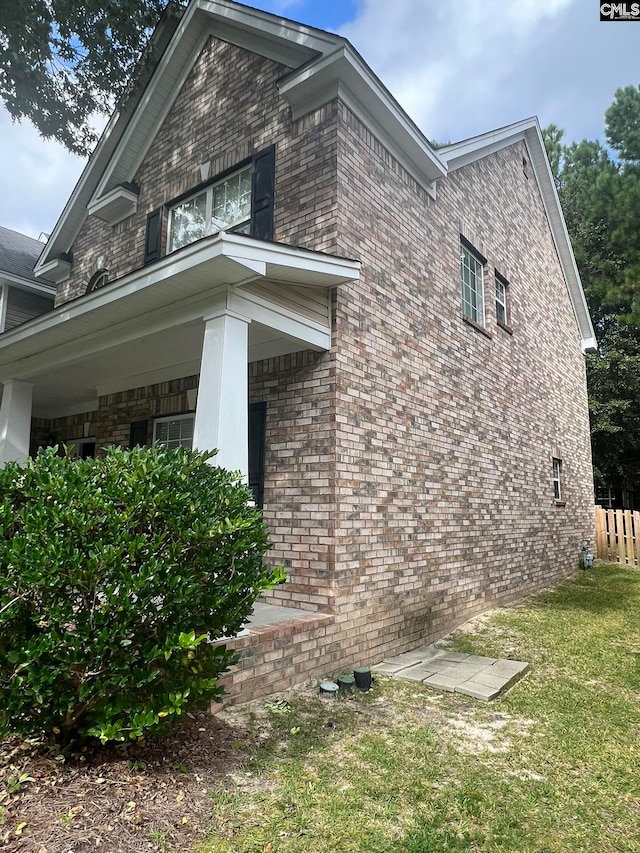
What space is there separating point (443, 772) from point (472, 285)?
7145mm

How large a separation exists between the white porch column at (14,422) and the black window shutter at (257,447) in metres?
2.98

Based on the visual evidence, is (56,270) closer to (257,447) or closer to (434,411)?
(257,447)

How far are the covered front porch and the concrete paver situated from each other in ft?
8.39

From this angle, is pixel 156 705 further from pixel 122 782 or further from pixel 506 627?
pixel 506 627

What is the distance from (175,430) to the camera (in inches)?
282

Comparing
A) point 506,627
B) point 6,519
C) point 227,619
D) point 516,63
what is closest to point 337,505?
point 227,619

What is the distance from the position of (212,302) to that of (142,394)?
11.3ft

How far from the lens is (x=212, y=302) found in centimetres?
449

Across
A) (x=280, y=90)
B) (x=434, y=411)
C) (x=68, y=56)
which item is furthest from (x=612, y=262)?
(x=68, y=56)

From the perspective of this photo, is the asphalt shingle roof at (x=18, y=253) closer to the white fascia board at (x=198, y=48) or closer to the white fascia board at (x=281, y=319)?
the white fascia board at (x=198, y=48)

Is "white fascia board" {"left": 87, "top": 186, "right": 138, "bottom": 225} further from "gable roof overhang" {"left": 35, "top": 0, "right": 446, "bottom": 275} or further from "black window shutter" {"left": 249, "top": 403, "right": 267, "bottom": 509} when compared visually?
"black window shutter" {"left": 249, "top": 403, "right": 267, "bottom": 509}

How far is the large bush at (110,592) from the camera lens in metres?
2.62

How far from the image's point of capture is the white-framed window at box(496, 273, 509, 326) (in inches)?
377

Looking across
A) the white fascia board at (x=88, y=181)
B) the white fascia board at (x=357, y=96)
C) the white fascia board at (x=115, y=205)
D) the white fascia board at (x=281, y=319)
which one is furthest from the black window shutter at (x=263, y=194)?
the white fascia board at (x=88, y=181)
